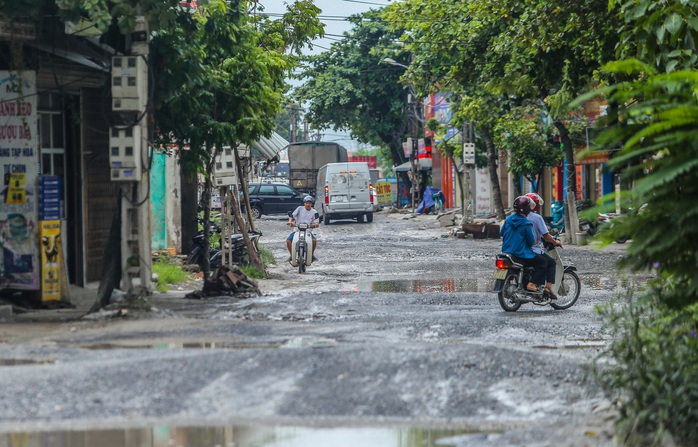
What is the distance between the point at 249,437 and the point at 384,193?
58.9m

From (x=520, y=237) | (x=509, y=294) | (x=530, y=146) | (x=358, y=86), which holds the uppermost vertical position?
(x=358, y=86)

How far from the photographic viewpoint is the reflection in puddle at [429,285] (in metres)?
17.4

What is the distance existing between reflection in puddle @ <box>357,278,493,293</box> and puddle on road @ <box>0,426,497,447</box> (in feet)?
32.9

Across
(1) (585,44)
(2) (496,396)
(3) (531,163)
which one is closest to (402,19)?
(3) (531,163)

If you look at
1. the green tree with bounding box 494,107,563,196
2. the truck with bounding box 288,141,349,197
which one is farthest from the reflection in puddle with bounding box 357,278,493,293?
the truck with bounding box 288,141,349,197

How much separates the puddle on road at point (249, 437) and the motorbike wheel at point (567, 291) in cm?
762

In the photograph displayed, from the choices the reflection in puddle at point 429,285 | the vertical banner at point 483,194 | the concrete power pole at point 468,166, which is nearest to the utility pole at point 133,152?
the reflection in puddle at point 429,285

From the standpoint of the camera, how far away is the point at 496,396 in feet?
26.2

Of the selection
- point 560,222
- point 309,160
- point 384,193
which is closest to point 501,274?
point 560,222

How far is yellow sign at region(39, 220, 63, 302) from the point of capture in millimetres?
13586

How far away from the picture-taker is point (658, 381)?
651cm

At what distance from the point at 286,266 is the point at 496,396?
15.9 meters

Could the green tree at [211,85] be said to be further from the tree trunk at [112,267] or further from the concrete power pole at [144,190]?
the tree trunk at [112,267]

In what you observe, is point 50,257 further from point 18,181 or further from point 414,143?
point 414,143
